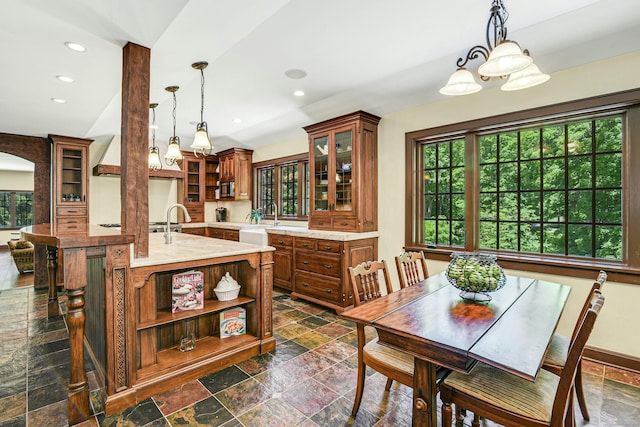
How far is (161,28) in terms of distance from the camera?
7.33ft

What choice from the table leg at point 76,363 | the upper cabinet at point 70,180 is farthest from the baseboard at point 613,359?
the upper cabinet at point 70,180

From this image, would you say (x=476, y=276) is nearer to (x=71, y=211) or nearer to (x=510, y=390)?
(x=510, y=390)

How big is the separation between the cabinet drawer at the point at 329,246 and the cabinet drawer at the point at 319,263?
8cm

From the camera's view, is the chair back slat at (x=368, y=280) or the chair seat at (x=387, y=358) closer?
the chair seat at (x=387, y=358)

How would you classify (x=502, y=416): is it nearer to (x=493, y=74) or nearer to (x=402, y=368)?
(x=402, y=368)

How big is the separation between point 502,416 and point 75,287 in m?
2.37

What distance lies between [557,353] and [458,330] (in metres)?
0.82

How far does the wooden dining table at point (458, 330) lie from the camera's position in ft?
4.18

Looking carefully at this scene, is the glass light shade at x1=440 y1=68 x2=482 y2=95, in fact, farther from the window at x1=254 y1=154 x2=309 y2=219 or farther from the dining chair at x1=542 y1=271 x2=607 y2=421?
the window at x1=254 y1=154 x2=309 y2=219

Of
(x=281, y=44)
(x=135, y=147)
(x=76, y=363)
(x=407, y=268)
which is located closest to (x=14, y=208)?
(x=135, y=147)

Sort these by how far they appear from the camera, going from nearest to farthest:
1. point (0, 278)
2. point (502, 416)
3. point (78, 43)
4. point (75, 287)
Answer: point (502, 416), point (75, 287), point (78, 43), point (0, 278)

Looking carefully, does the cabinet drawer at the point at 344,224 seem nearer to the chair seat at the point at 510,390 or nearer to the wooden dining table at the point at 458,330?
the wooden dining table at the point at 458,330

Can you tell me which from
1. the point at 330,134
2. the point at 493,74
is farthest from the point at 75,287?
the point at 330,134

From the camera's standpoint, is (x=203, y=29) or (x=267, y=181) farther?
(x=267, y=181)
